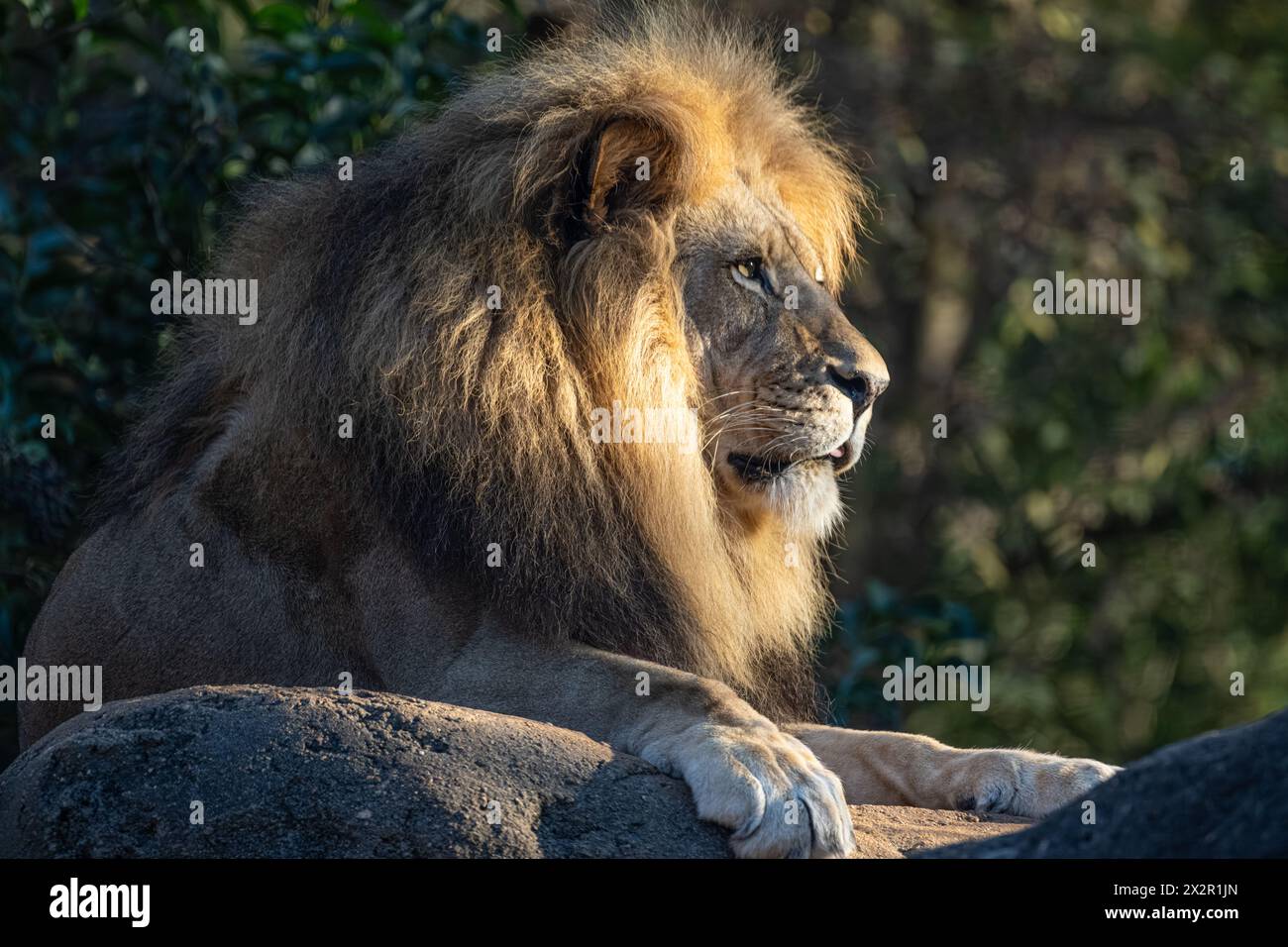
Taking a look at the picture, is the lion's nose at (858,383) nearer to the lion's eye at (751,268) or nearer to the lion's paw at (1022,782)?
the lion's eye at (751,268)

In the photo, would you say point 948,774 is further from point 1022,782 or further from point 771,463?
point 771,463

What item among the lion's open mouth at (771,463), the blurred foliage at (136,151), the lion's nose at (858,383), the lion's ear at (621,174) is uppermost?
the blurred foliage at (136,151)

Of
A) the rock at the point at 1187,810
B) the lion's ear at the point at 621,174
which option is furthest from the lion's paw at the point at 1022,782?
the lion's ear at the point at 621,174

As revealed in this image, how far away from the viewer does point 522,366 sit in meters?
4.19

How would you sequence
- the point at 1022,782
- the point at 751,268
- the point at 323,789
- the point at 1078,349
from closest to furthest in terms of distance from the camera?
1. the point at 323,789
2. the point at 1022,782
3. the point at 751,268
4. the point at 1078,349

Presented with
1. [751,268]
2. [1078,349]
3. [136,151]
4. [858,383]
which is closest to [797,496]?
[858,383]

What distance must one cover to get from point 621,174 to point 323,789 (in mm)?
1875

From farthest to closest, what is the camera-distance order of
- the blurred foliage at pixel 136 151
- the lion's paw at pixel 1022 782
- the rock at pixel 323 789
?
the blurred foliage at pixel 136 151, the lion's paw at pixel 1022 782, the rock at pixel 323 789

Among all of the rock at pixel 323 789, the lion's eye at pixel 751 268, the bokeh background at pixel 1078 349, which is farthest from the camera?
the bokeh background at pixel 1078 349

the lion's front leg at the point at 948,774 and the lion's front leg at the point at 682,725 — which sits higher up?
the lion's front leg at the point at 682,725

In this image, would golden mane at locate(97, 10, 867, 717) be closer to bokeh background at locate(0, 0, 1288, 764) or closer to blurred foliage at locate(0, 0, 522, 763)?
blurred foliage at locate(0, 0, 522, 763)

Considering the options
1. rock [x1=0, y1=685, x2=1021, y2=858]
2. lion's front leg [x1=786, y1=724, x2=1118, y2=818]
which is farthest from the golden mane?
rock [x1=0, y1=685, x2=1021, y2=858]

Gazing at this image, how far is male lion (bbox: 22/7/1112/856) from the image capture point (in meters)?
4.03

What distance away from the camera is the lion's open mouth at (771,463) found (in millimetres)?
4457
